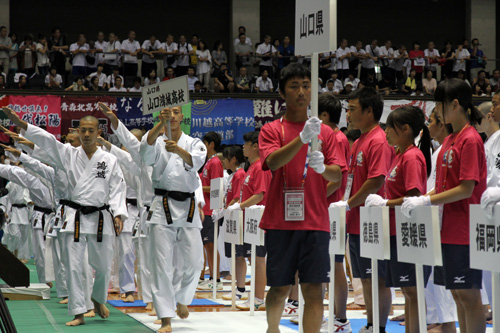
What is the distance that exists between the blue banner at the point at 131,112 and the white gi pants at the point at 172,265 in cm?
1134

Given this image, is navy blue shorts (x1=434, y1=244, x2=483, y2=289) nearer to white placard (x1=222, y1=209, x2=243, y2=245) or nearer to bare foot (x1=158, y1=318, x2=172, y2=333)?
bare foot (x1=158, y1=318, x2=172, y2=333)

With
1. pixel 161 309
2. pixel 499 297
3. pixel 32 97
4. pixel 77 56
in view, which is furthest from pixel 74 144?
pixel 77 56

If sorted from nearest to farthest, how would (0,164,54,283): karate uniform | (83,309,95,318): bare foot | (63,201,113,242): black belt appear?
(63,201,113,242): black belt
(83,309,95,318): bare foot
(0,164,54,283): karate uniform

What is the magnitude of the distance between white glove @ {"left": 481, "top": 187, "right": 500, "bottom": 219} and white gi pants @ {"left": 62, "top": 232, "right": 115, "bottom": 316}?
4426mm

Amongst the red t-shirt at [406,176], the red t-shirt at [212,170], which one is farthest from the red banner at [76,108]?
the red t-shirt at [406,176]

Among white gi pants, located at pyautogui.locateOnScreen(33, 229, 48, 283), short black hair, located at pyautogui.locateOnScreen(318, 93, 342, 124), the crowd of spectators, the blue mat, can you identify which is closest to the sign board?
short black hair, located at pyautogui.locateOnScreen(318, 93, 342, 124)

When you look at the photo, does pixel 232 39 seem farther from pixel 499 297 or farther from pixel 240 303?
pixel 499 297

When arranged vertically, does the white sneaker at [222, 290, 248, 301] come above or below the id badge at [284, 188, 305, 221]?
below

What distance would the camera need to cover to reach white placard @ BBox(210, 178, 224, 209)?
8.57 m

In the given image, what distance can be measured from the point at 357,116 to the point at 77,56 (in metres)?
14.9

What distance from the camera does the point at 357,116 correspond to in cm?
559

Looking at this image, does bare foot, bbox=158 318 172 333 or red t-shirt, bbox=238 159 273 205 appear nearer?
bare foot, bbox=158 318 172 333

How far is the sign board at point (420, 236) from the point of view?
3803 mm

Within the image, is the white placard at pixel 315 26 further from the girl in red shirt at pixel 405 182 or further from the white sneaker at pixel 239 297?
the white sneaker at pixel 239 297
